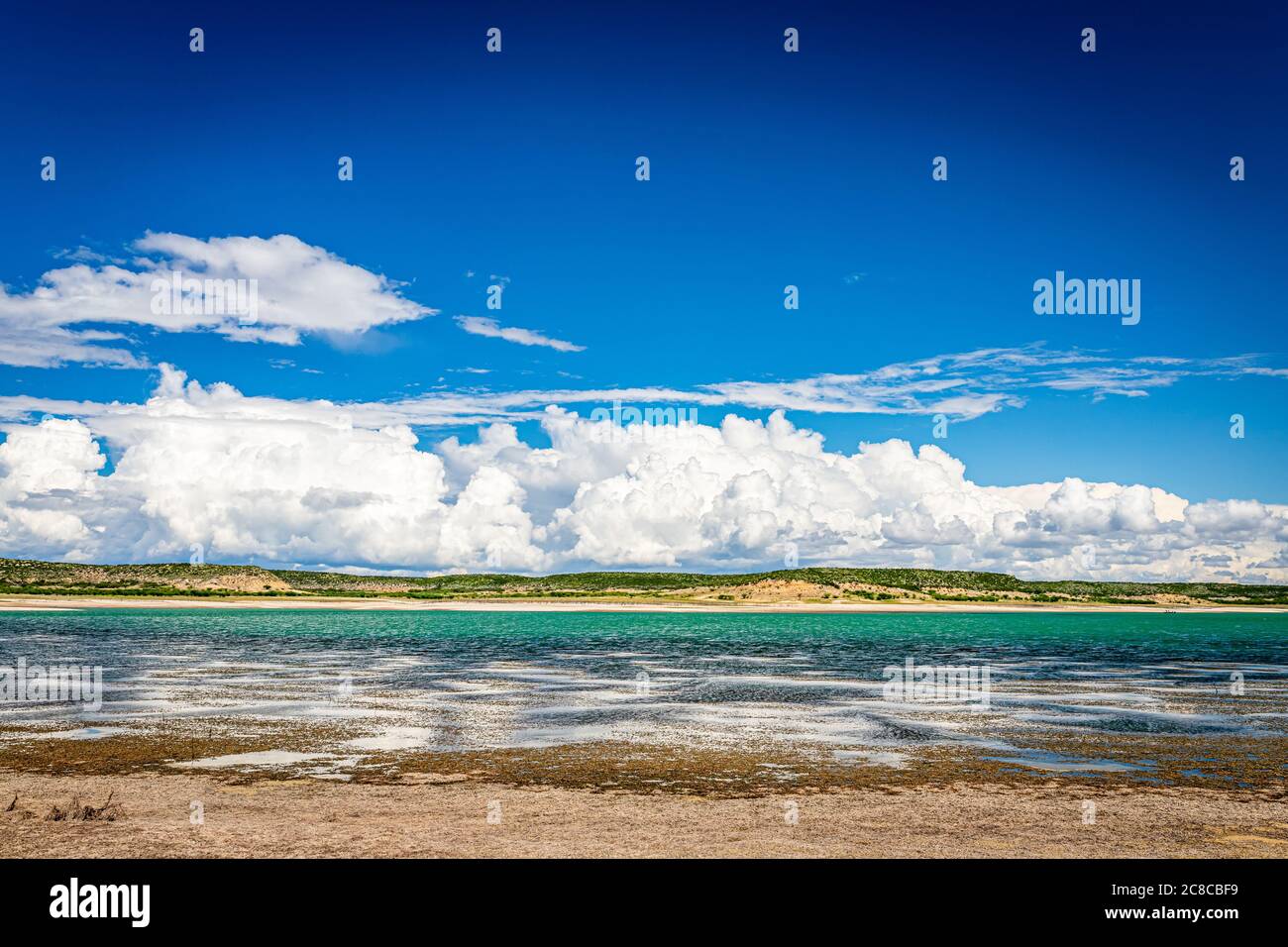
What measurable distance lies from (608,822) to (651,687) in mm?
21555

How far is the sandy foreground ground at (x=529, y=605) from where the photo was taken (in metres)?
131

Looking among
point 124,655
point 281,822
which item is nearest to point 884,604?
point 124,655

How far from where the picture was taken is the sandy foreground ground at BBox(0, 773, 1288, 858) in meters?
12.4
